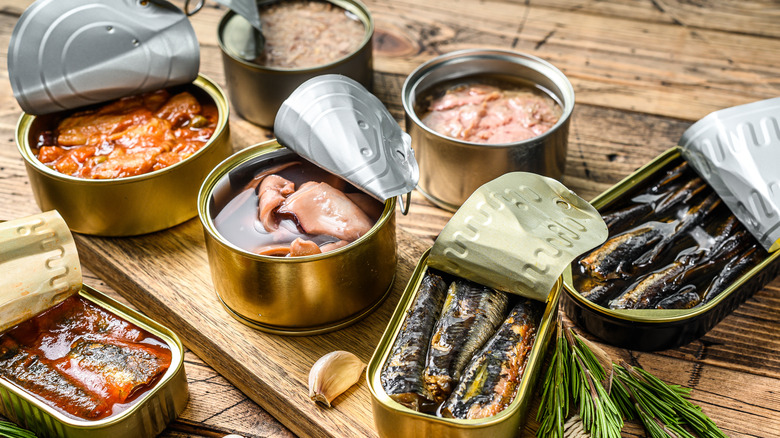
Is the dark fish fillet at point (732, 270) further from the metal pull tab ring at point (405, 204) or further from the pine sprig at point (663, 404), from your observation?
the metal pull tab ring at point (405, 204)

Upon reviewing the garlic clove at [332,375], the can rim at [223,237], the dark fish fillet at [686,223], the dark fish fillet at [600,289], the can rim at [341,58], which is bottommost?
the garlic clove at [332,375]

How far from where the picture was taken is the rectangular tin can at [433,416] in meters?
1.56

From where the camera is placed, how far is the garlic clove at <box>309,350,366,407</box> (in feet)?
6.11

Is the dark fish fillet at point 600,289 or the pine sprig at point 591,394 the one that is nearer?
the pine sprig at point 591,394

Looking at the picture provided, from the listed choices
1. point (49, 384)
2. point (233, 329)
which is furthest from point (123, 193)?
point (49, 384)

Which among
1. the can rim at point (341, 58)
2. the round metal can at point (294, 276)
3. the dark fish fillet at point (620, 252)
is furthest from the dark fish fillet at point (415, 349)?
the can rim at point (341, 58)

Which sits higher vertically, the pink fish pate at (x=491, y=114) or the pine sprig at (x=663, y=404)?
the pink fish pate at (x=491, y=114)

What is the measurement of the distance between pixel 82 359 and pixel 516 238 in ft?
3.47

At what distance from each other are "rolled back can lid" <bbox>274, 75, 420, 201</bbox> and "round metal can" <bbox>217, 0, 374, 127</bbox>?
16.7 inches

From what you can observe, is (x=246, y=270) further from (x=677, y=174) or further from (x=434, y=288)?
(x=677, y=174)

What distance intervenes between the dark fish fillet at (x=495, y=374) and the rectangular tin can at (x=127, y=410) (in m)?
0.66

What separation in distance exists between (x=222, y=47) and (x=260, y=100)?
215mm

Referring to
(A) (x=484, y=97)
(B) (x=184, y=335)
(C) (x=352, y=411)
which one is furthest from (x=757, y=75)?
(B) (x=184, y=335)

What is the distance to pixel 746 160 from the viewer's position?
221 cm
